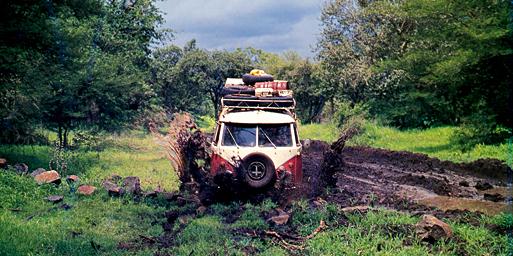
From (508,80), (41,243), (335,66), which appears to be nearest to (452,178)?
(508,80)

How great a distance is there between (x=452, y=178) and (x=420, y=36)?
10.1 m

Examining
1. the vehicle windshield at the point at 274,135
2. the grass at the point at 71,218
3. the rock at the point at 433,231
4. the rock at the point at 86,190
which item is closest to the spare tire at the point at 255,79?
the grass at the point at 71,218

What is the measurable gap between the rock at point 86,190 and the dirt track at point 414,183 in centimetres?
474

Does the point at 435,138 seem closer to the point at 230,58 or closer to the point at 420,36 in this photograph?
the point at 420,36

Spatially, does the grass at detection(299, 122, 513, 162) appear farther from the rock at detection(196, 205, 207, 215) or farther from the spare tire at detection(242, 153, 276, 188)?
the rock at detection(196, 205, 207, 215)

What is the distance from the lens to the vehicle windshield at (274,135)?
1234 cm

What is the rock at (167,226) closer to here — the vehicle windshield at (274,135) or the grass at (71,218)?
the grass at (71,218)

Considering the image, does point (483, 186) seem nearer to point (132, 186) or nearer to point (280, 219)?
point (280, 219)

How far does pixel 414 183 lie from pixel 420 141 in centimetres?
1323

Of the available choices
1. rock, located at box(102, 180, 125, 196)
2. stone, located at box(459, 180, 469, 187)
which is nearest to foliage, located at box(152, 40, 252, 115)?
stone, located at box(459, 180, 469, 187)

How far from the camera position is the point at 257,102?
13219 millimetres

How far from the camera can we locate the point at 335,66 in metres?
39.6

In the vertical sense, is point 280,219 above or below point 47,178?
below

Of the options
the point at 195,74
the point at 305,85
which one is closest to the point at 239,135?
the point at 305,85
